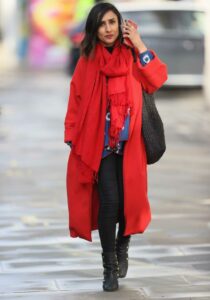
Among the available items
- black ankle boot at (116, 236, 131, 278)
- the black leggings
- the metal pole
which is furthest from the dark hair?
the metal pole

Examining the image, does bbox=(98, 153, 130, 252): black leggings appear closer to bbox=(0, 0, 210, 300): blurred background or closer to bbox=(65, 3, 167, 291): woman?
bbox=(65, 3, 167, 291): woman

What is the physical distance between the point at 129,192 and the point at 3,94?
1382 cm

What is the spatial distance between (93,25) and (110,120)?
0.54 metres

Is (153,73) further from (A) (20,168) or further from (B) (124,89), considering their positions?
(A) (20,168)

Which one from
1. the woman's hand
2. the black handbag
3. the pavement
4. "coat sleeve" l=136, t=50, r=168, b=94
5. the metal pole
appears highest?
the woman's hand

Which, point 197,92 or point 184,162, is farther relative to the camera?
point 197,92

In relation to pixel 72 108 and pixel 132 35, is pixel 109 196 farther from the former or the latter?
pixel 132 35

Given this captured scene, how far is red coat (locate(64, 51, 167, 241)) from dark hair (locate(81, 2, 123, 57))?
96 mm

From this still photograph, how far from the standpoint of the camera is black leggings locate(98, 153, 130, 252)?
6117 millimetres

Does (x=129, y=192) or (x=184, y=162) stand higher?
(x=129, y=192)

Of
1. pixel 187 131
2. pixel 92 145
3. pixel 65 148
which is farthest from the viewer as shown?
pixel 187 131

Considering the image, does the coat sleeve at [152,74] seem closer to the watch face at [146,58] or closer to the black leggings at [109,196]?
the watch face at [146,58]

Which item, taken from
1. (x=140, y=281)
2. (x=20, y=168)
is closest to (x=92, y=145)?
(x=140, y=281)

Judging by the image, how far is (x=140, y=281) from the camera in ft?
21.4
